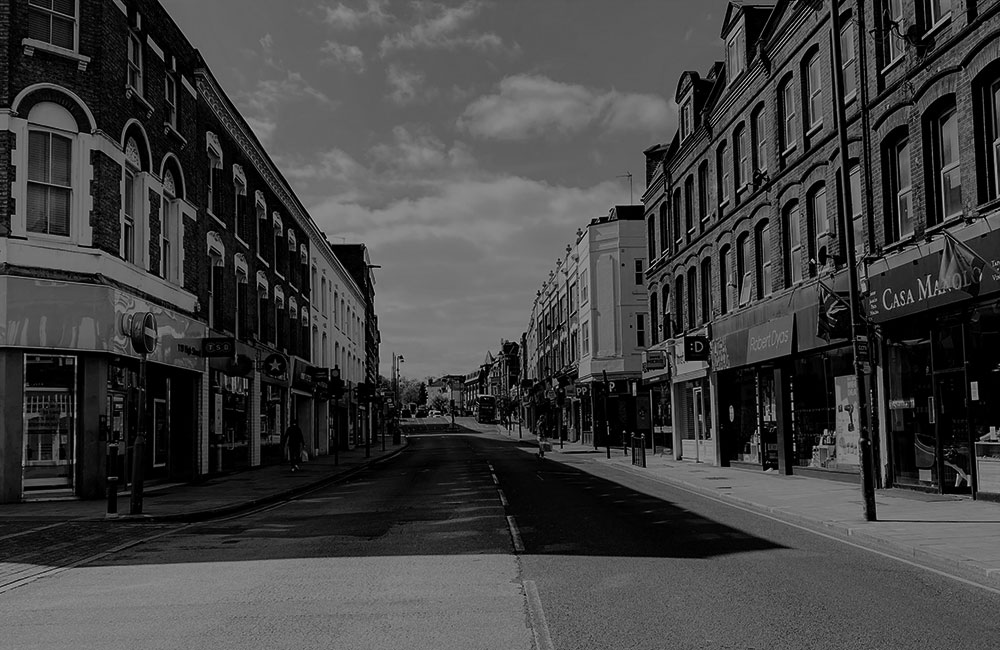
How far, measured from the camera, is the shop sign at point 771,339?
2322cm

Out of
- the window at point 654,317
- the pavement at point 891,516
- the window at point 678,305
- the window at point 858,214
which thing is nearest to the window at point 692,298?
the window at point 678,305

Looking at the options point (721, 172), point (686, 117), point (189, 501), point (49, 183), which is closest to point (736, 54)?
point (721, 172)

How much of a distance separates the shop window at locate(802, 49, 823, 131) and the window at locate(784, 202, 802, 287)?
2229 millimetres

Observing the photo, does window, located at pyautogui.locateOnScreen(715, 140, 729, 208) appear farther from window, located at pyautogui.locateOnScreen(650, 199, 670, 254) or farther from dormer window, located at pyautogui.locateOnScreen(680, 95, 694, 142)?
window, located at pyautogui.locateOnScreen(650, 199, 670, 254)

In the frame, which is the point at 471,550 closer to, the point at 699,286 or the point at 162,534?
the point at 162,534

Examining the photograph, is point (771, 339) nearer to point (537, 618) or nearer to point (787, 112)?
point (787, 112)

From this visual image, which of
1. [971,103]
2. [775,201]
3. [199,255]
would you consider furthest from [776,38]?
[199,255]

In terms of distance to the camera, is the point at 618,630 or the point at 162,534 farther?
the point at 162,534

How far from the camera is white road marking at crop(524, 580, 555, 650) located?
6695 millimetres

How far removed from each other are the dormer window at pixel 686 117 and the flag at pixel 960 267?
17.7 m

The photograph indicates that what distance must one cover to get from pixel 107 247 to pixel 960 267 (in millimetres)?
16342

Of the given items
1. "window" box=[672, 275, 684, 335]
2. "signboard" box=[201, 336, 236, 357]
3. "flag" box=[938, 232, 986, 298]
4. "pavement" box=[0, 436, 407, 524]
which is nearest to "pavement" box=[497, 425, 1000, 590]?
"flag" box=[938, 232, 986, 298]

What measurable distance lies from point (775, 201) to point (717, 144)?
582cm

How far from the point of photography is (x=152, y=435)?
74.5ft
